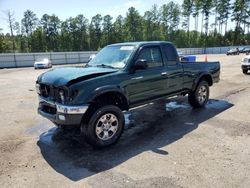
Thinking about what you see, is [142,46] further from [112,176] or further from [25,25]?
[25,25]

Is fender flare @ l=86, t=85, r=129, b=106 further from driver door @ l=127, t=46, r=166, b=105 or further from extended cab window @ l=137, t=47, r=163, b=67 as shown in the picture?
extended cab window @ l=137, t=47, r=163, b=67

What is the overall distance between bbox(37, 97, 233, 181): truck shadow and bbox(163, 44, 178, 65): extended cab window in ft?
4.87

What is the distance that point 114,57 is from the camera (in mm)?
5840

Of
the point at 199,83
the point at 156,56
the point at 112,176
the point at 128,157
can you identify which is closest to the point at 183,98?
the point at 199,83

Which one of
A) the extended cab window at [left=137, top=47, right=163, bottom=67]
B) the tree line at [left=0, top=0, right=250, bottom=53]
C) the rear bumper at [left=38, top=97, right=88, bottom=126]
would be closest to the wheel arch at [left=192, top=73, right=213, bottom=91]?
the extended cab window at [left=137, top=47, right=163, bottom=67]

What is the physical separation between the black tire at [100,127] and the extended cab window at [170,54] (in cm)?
213

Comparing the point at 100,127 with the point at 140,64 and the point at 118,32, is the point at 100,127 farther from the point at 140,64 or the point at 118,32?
the point at 118,32

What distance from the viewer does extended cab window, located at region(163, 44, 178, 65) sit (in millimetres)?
6387

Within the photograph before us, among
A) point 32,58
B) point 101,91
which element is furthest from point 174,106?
point 32,58

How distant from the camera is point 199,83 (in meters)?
7.62

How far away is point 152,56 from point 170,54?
0.70 metres

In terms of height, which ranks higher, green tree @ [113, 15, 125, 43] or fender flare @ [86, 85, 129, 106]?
green tree @ [113, 15, 125, 43]

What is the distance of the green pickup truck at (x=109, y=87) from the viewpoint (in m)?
4.57

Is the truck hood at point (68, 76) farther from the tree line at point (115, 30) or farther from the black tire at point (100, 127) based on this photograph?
the tree line at point (115, 30)
